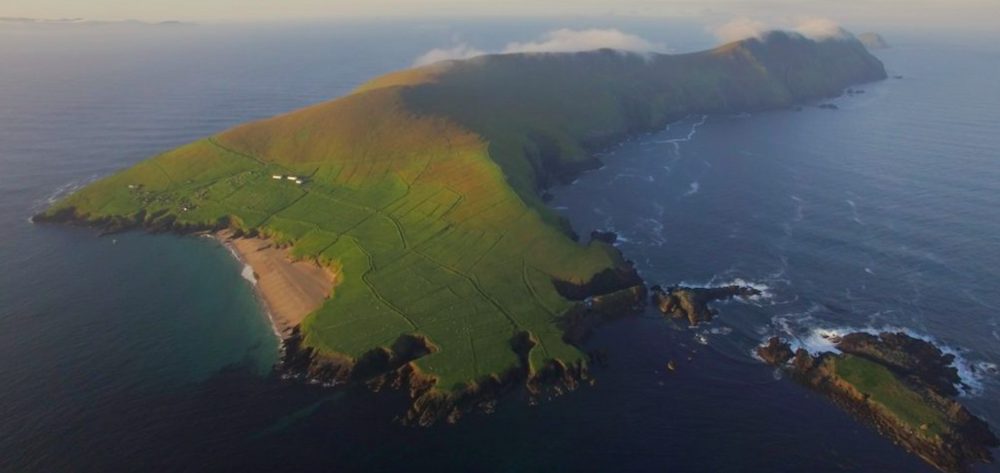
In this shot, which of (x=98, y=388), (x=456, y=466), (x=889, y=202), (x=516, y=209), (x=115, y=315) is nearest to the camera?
(x=456, y=466)

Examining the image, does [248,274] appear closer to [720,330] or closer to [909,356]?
[720,330]

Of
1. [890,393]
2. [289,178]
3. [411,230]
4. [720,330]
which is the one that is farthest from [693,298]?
[289,178]

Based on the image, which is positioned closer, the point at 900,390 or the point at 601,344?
the point at 900,390

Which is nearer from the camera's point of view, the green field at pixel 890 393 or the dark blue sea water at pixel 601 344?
the dark blue sea water at pixel 601 344

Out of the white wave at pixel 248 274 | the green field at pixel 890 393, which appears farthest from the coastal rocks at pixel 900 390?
the white wave at pixel 248 274

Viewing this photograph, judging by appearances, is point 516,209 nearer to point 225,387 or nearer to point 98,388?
point 225,387

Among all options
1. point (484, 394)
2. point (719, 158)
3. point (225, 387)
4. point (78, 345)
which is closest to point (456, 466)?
point (484, 394)

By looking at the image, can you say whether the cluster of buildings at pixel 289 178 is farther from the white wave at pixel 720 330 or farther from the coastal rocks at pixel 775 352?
the coastal rocks at pixel 775 352
